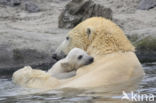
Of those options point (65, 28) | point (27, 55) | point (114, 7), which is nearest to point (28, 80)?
point (27, 55)

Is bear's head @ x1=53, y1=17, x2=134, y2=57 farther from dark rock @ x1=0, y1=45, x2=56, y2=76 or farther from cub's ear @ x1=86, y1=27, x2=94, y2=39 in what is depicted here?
dark rock @ x1=0, y1=45, x2=56, y2=76

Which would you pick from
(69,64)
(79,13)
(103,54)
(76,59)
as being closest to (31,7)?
(79,13)

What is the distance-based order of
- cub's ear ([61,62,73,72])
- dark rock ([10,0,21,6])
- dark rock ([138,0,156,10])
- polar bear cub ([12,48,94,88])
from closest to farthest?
polar bear cub ([12,48,94,88]) < cub's ear ([61,62,73,72]) < dark rock ([138,0,156,10]) < dark rock ([10,0,21,6])

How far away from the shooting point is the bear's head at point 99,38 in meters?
7.30

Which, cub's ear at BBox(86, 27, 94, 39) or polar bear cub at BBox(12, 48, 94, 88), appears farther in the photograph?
cub's ear at BBox(86, 27, 94, 39)

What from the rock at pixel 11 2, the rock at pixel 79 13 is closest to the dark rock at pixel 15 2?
the rock at pixel 11 2

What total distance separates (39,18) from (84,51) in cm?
664

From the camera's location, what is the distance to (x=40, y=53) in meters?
10.3

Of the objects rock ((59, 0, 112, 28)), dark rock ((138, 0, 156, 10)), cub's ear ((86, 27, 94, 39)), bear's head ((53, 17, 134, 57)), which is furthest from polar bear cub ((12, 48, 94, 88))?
dark rock ((138, 0, 156, 10))

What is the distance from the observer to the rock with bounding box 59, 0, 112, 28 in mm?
12750

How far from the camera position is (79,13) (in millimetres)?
13062

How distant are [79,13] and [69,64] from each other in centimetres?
531

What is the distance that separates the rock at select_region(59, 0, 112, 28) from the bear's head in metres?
4.76

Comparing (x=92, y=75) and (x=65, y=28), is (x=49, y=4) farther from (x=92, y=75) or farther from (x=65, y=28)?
(x=92, y=75)
